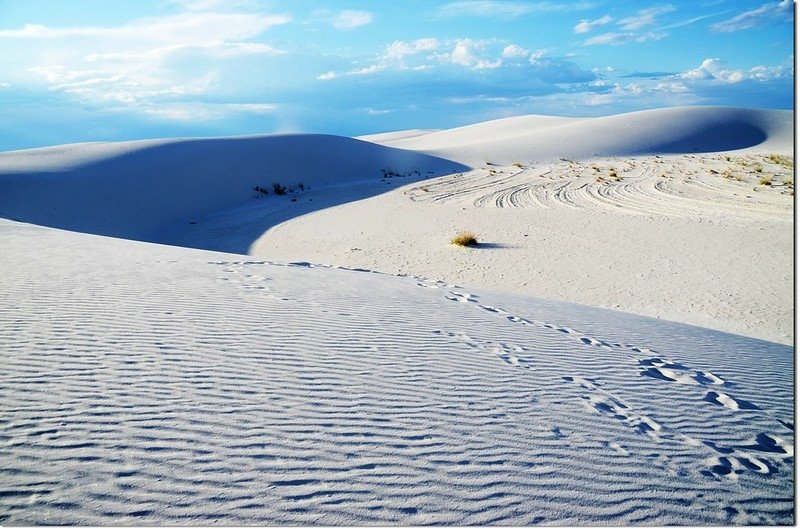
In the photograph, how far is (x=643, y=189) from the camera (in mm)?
19547

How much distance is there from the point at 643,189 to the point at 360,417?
61.5 feet

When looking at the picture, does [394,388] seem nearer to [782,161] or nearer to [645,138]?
[782,161]

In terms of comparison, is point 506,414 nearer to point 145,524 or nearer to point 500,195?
point 145,524

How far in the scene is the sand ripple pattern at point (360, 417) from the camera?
8.27 ft

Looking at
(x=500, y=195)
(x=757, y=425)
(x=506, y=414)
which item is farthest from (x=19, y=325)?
(x=500, y=195)

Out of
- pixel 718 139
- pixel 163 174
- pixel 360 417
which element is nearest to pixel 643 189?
pixel 360 417

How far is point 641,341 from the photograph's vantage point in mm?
5879

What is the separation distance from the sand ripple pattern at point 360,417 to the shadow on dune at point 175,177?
1007cm

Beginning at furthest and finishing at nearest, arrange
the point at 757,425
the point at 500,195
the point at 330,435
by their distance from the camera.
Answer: the point at 500,195, the point at 757,425, the point at 330,435

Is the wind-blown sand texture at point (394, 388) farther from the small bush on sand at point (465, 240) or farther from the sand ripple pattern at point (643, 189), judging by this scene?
the sand ripple pattern at point (643, 189)

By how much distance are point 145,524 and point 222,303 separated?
362 centimetres

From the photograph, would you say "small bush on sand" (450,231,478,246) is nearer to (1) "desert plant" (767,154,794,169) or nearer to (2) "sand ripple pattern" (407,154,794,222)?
(2) "sand ripple pattern" (407,154,794,222)

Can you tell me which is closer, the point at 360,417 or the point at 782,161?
the point at 360,417

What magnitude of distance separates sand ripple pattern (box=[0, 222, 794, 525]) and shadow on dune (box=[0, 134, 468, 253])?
10.1 metres
